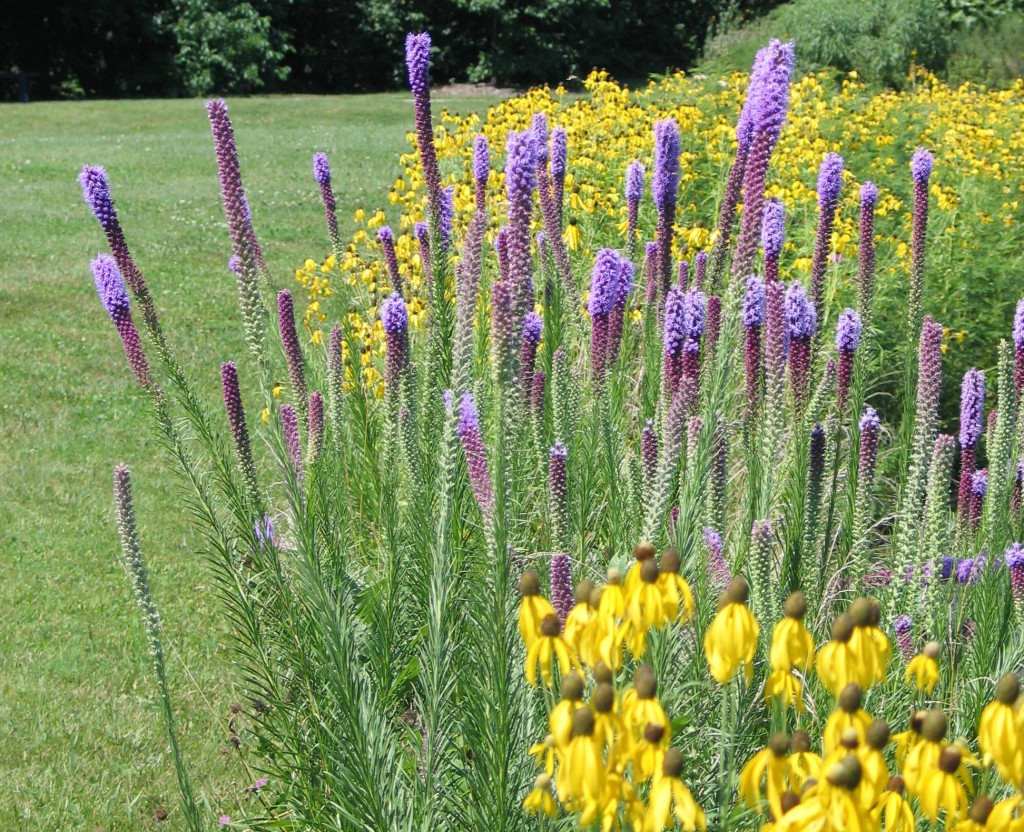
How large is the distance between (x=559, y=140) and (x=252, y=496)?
2.26 meters

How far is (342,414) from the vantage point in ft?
12.1

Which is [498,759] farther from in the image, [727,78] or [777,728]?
[727,78]

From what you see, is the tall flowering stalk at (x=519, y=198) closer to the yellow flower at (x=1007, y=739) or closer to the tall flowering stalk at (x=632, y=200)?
the yellow flower at (x=1007, y=739)

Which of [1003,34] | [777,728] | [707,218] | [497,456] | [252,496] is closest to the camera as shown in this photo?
[777,728]

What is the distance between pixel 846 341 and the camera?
3.30 meters

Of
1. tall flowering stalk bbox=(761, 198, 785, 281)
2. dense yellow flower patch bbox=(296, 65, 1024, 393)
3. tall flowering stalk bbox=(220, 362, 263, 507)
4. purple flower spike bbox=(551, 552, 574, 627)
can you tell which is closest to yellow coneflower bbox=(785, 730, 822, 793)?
purple flower spike bbox=(551, 552, 574, 627)

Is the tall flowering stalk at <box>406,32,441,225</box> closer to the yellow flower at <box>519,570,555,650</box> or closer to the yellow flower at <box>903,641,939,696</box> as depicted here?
the yellow flower at <box>519,570,555,650</box>

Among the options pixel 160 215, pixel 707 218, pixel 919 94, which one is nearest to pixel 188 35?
pixel 160 215

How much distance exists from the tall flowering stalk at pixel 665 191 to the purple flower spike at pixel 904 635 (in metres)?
1.20

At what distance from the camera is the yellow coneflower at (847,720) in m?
1.48

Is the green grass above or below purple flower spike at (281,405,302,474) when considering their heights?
below

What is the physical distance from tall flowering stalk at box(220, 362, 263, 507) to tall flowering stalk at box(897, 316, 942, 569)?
1655mm

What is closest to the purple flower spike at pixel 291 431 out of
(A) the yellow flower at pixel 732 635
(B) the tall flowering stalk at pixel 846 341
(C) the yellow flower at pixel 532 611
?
(B) the tall flowering stalk at pixel 846 341

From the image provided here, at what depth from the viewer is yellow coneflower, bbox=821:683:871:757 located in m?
1.48
